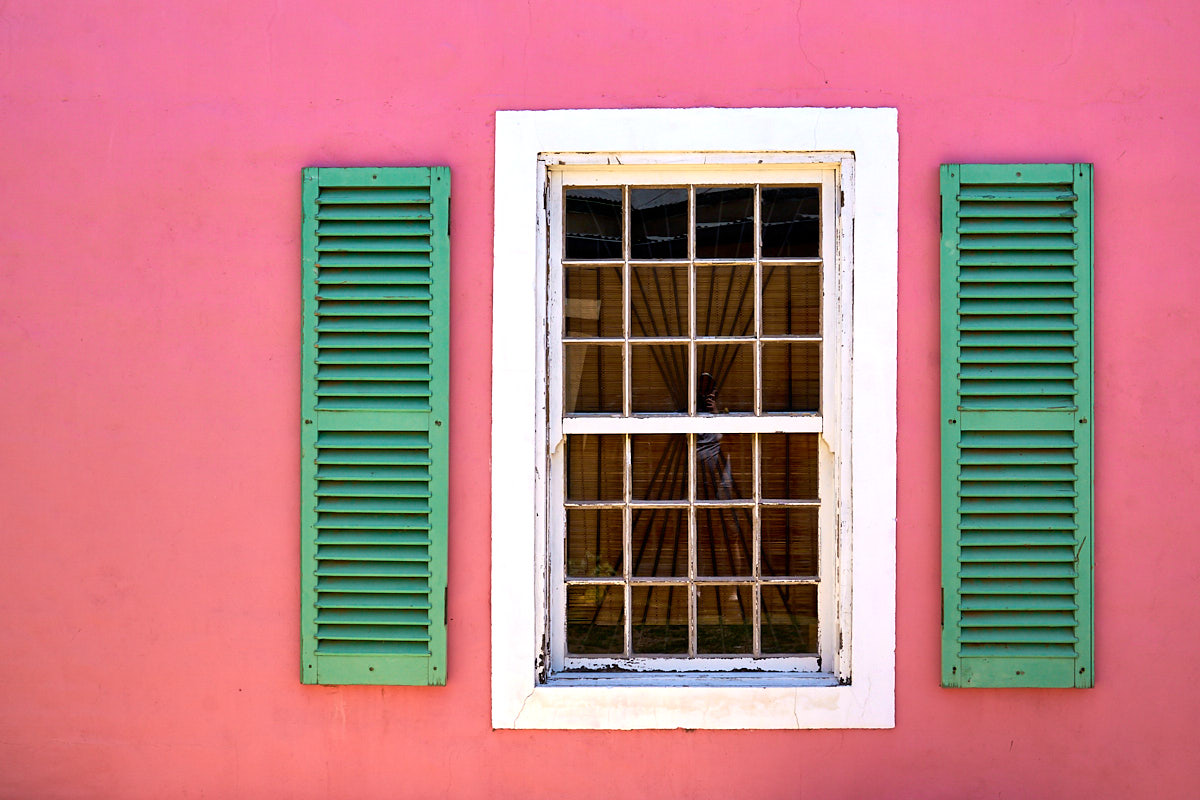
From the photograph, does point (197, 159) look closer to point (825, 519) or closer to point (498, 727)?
point (498, 727)

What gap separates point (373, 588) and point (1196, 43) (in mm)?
3197

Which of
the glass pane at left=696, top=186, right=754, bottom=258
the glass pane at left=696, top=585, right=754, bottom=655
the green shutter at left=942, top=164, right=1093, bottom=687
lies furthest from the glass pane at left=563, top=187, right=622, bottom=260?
the glass pane at left=696, top=585, right=754, bottom=655

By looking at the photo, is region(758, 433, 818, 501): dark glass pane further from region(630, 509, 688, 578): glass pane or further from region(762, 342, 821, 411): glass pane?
region(630, 509, 688, 578): glass pane

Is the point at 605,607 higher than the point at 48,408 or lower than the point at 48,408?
lower

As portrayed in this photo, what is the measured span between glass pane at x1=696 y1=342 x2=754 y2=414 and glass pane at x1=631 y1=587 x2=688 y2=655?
63 centimetres

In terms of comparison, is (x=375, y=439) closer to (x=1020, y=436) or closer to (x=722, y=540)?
(x=722, y=540)

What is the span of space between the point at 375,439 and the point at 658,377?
3.14 ft

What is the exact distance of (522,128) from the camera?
310 centimetres

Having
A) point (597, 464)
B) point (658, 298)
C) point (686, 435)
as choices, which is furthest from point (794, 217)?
point (597, 464)

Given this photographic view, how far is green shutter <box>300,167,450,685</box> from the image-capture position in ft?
10.1

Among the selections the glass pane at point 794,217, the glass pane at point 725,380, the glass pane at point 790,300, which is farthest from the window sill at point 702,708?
the glass pane at point 794,217

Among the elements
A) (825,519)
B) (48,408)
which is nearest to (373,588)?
(48,408)

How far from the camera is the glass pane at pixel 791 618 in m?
3.19

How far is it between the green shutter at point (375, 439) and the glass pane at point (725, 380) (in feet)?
2.80
